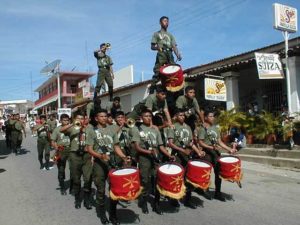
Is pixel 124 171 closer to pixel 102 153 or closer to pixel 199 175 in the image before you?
pixel 102 153

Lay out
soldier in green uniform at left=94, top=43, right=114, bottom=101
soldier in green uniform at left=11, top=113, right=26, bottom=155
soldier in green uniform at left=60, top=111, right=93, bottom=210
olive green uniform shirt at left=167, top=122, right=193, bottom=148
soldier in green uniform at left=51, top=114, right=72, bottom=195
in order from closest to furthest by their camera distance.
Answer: olive green uniform shirt at left=167, top=122, right=193, bottom=148, soldier in green uniform at left=60, top=111, right=93, bottom=210, soldier in green uniform at left=51, top=114, right=72, bottom=195, soldier in green uniform at left=94, top=43, right=114, bottom=101, soldier in green uniform at left=11, top=113, right=26, bottom=155

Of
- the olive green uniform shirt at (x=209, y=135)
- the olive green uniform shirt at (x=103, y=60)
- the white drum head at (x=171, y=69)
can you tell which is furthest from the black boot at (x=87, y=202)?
the olive green uniform shirt at (x=103, y=60)

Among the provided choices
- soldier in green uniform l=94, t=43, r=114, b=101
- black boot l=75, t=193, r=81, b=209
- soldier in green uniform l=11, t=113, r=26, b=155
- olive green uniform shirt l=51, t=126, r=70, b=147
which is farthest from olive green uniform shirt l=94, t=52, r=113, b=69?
soldier in green uniform l=11, t=113, r=26, b=155

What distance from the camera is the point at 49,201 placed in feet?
28.7

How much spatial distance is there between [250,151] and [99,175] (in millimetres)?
9099

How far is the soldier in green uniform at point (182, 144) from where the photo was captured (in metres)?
7.85

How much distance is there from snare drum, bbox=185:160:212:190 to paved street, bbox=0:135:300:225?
500 mm

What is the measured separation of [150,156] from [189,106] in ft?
6.20

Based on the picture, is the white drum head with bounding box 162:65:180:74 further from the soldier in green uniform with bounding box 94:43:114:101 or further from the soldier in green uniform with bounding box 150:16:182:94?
the soldier in green uniform with bounding box 94:43:114:101

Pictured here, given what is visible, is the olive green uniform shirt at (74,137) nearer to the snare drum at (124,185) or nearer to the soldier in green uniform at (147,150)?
the soldier in green uniform at (147,150)

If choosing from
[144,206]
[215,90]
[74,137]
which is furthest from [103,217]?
[215,90]

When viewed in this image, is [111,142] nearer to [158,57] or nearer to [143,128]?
[143,128]

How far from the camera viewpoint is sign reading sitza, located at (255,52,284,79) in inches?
605

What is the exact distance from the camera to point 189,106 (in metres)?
8.89
